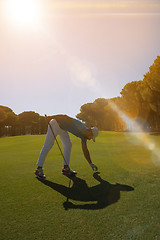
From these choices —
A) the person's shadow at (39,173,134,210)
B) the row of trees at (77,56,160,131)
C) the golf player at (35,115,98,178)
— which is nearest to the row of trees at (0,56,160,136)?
the row of trees at (77,56,160,131)

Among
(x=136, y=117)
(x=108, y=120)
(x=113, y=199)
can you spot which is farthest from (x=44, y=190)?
(x=108, y=120)

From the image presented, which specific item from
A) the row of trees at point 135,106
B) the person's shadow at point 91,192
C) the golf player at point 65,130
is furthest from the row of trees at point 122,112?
the person's shadow at point 91,192

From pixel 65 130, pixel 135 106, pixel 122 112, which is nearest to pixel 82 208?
pixel 65 130

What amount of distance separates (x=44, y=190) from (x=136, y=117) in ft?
156

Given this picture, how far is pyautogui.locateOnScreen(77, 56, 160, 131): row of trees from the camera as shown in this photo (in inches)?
1273

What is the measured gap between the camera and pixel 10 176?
543 centimetres

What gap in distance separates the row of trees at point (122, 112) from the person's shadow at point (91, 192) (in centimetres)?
2827

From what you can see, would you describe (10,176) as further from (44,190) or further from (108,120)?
(108,120)

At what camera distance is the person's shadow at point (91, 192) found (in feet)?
10.8

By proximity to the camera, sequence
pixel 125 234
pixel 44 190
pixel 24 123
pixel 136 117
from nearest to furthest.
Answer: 1. pixel 125 234
2. pixel 44 190
3. pixel 136 117
4. pixel 24 123

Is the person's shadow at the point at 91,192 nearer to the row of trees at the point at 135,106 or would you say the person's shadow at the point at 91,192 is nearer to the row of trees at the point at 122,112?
the row of trees at the point at 135,106

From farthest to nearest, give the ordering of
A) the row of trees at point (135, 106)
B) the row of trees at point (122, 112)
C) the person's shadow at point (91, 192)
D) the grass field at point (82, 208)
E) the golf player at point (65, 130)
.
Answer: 1. the row of trees at point (122, 112)
2. the row of trees at point (135, 106)
3. the golf player at point (65, 130)
4. the person's shadow at point (91, 192)
5. the grass field at point (82, 208)

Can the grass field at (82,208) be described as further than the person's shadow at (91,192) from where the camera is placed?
No

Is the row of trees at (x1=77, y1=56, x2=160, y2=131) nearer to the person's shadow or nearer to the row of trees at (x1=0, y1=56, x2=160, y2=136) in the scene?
the row of trees at (x1=0, y1=56, x2=160, y2=136)
